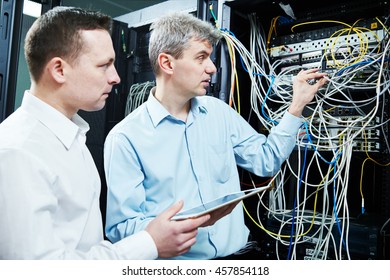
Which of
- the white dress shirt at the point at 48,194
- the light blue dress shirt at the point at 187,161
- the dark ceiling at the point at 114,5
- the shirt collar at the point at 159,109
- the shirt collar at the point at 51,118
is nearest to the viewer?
the white dress shirt at the point at 48,194

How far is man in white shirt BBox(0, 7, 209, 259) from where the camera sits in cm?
55

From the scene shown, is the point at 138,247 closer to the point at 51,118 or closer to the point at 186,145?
the point at 51,118

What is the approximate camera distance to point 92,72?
2.46ft

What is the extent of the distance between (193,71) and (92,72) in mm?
415

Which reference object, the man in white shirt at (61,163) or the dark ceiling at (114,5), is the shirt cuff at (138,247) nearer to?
the man in white shirt at (61,163)

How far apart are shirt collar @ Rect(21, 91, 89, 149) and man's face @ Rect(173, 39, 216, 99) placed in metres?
0.46

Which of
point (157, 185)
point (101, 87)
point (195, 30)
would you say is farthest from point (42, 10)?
point (157, 185)

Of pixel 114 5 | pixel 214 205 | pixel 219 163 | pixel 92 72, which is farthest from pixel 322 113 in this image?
pixel 114 5

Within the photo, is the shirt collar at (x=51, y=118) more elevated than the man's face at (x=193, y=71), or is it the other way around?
the man's face at (x=193, y=71)

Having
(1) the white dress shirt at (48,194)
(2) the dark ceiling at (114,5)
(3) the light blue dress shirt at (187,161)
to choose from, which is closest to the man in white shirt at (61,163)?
(1) the white dress shirt at (48,194)

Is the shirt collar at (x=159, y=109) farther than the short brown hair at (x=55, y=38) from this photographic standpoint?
Yes

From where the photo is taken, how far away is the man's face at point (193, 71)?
1.08 metres

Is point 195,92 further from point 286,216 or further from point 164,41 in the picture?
point 286,216

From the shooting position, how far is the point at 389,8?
3.43ft
